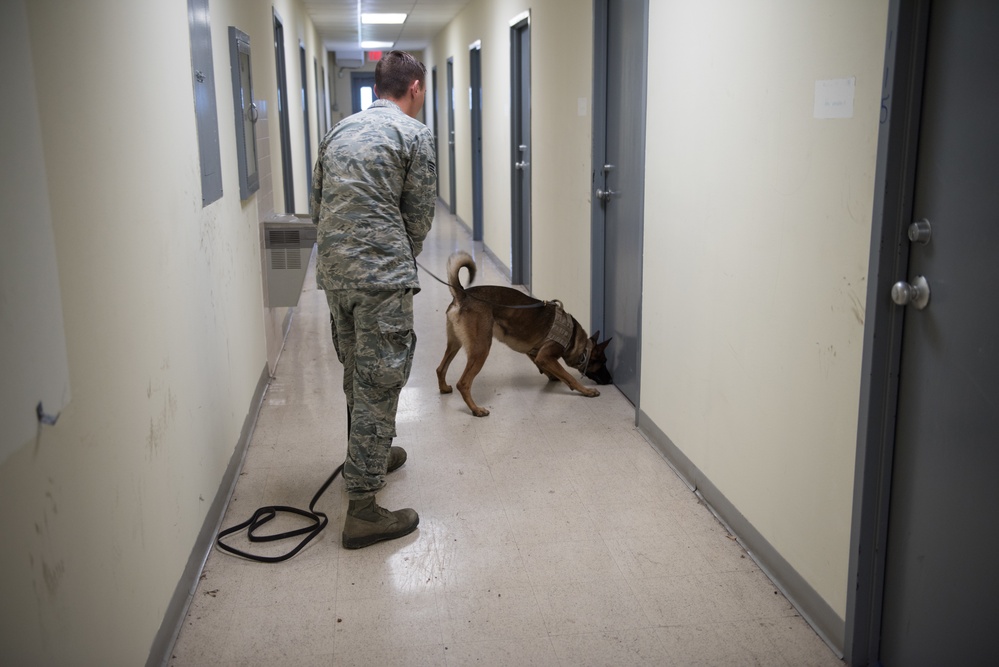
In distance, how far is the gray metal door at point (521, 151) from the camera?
6730 millimetres

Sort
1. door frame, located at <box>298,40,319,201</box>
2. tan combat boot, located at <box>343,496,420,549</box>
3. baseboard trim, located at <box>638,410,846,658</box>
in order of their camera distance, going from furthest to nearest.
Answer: door frame, located at <box>298,40,319,201</box>, tan combat boot, located at <box>343,496,420,549</box>, baseboard trim, located at <box>638,410,846,658</box>

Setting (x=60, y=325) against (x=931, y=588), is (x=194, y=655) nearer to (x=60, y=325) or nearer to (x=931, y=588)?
(x=60, y=325)

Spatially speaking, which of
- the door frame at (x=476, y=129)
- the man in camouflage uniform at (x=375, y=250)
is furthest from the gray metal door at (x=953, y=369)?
the door frame at (x=476, y=129)

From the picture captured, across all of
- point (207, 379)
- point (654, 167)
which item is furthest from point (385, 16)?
point (207, 379)

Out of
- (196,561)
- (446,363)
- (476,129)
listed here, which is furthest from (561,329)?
(476,129)

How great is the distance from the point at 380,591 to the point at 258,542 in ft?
1.76

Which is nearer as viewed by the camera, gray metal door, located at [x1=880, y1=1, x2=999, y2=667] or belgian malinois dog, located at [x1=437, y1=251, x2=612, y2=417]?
gray metal door, located at [x1=880, y1=1, x2=999, y2=667]

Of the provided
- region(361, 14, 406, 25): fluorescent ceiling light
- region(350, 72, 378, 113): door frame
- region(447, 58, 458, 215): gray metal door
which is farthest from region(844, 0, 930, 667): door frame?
region(350, 72, 378, 113): door frame

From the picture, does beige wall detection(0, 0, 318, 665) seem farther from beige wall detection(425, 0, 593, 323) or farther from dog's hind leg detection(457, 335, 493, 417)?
beige wall detection(425, 0, 593, 323)

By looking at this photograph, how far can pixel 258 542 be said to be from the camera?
288cm

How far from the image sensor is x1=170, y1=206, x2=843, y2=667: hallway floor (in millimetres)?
2295

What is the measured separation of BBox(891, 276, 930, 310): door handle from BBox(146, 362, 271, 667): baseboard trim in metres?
1.94

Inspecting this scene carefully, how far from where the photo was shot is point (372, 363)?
2.82 m

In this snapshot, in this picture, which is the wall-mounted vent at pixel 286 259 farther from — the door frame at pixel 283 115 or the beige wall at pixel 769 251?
the beige wall at pixel 769 251
